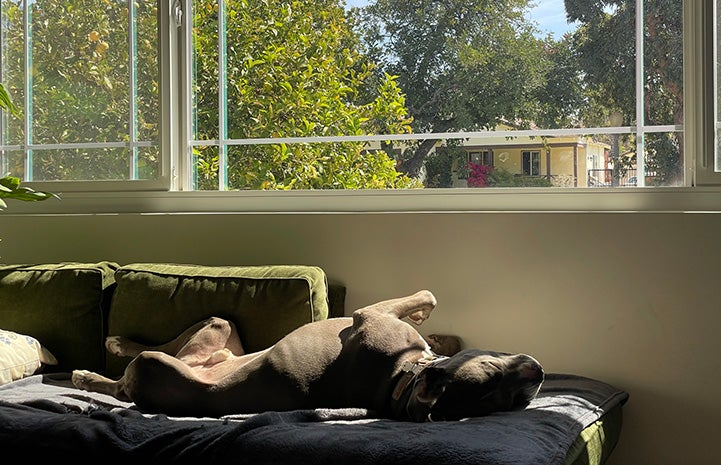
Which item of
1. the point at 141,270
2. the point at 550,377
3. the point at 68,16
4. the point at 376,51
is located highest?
the point at 68,16

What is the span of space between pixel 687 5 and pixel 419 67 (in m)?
0.90

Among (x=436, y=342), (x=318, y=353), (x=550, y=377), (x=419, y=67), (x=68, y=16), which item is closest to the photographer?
(x=318, y=353)

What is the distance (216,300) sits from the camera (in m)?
2.86

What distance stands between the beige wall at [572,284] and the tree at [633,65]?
0.90ft

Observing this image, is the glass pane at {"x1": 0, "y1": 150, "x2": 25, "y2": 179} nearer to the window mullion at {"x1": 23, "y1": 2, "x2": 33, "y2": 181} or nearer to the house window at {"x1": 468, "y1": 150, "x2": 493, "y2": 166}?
the window mullion at {"x1": 23, "y1": 2, "x2": 33, "y2": 181}

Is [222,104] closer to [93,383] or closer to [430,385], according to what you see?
[93,383]

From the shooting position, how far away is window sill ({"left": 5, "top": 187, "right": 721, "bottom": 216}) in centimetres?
280

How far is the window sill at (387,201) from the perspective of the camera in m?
2.80

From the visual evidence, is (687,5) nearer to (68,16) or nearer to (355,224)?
(355,224)

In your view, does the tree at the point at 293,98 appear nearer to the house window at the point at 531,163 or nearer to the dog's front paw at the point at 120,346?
the house window at the point at 531,163

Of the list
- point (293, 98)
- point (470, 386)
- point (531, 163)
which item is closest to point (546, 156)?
point (531, 163)

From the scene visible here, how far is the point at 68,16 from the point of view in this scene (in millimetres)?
3629

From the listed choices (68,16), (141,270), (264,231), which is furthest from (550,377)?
(68,16)

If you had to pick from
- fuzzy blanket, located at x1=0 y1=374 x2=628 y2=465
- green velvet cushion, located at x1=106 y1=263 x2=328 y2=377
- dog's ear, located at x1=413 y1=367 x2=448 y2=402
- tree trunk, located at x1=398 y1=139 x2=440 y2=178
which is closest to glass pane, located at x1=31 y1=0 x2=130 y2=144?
green velvet cushion, located at x1=106 y1=263 x2=328 y2=377
